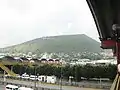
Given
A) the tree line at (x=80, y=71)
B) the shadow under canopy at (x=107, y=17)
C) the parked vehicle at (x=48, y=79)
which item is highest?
the shadow under canopy at (x=107, y=17)

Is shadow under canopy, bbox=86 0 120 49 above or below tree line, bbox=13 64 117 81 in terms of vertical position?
above

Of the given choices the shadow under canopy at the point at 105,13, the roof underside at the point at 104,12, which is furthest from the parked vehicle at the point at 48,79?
the roof underside at the point at 104,12

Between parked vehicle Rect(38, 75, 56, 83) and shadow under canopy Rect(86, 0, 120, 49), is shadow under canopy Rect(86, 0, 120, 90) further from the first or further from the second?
parked vehicle Rect(38, 75, 56, 83)

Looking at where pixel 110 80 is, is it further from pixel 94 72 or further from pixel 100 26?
pixel 100 26

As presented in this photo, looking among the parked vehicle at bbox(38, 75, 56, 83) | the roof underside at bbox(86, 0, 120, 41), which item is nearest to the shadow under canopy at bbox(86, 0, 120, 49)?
the roof underside at bbox(86, 0, 120, 41)

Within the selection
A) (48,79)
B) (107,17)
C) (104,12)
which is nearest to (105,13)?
(104,12)

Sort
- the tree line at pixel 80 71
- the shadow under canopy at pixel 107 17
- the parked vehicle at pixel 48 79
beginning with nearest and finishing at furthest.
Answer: the shadow under canopy at pixel 107 17 < the tree line at pixel 80 71 < the parked vehicle at pixel 48 79

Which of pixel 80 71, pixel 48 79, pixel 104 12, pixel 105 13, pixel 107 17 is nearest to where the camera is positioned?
pixel 104 12

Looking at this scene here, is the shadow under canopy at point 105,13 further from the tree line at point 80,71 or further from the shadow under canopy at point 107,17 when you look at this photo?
the tree line at point 80,71

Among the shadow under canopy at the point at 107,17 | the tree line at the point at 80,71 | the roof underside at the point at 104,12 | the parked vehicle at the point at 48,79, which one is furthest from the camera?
the parked vehicle at the point at 48,79

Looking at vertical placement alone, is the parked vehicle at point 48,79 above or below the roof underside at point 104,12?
below

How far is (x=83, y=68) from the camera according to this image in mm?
38094

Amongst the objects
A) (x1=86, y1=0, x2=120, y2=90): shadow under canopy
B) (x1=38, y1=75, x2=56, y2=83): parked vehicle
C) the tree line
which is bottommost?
(x1=38, y1=75, x2=56, y2=83): parked vehicle

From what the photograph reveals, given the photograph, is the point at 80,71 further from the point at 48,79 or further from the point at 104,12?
the point at 104,12
